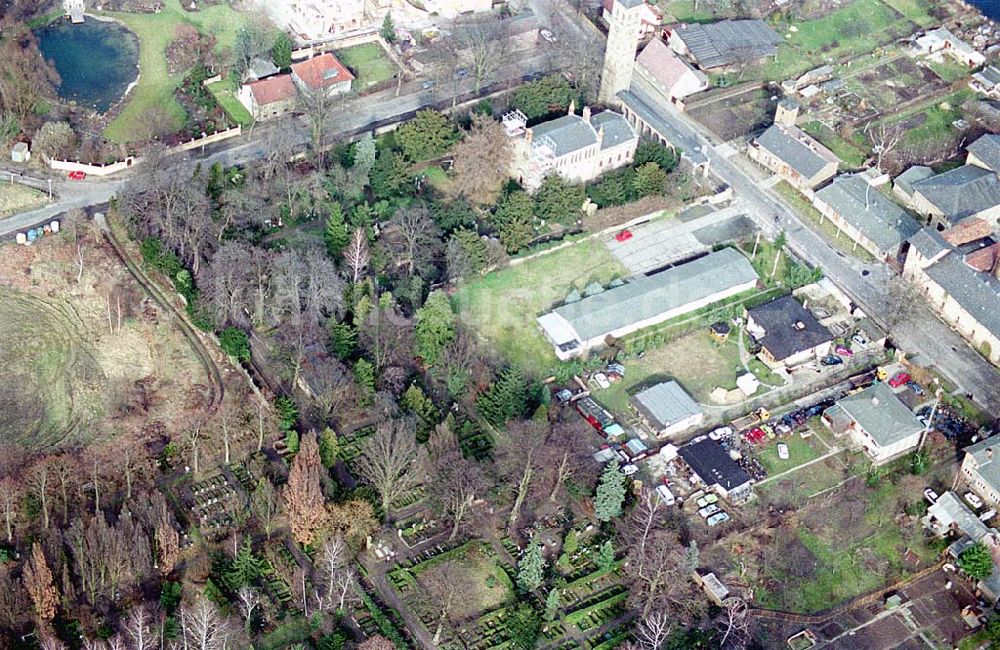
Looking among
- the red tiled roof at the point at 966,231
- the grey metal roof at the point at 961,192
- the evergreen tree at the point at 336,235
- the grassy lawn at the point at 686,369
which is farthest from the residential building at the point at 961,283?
the evergreen tree at the point at 336,235

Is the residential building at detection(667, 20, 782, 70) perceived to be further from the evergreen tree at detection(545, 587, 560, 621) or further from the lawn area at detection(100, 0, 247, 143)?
the evergreen tree at detection(545, 587, 560, 621)

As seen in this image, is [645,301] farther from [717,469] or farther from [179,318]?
[179,318]

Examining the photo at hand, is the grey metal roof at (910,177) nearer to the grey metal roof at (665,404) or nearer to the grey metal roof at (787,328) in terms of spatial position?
the grey metal roof at (787,328)

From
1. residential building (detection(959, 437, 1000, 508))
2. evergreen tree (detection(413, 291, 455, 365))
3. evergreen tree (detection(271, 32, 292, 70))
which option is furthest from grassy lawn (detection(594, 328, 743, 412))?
evergreen tree (detection(271, 32, 292, 70))

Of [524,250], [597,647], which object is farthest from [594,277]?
[597,647]

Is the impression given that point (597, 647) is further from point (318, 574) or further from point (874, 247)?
point (874, 247)

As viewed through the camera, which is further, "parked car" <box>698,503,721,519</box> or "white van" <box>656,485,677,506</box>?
"white van" <box>656,485,677,506</box>

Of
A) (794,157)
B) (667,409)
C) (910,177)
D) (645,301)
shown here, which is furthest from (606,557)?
(910,177)
